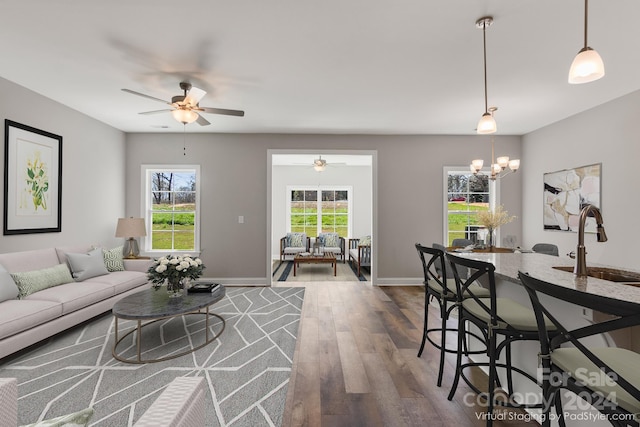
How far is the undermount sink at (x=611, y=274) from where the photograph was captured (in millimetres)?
1689

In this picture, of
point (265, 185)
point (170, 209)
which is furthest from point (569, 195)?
point (170, 209)

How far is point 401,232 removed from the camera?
5258 millimetres

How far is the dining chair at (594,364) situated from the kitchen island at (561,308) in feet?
0.66

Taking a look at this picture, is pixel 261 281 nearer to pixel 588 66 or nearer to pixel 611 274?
pixel 611 274

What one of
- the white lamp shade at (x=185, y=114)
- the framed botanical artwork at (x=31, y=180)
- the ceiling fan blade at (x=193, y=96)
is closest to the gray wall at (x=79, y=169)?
the framed botanical artwork at (x=31, y=180)

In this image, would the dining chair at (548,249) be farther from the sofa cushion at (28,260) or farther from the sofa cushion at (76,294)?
the sofa cushion at (28,260)

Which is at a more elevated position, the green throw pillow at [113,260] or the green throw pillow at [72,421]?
the green throw pillow at [72,421]

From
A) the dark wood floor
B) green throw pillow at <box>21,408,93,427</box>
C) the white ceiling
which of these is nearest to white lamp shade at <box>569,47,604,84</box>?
the white ceiling

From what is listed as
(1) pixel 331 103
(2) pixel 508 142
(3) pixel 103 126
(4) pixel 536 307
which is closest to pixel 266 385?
(4) pixel 536 307

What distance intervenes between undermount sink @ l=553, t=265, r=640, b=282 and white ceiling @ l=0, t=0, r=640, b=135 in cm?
180

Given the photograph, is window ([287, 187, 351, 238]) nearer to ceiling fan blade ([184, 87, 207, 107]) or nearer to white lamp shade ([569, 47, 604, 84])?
ceiling fan blade ([184, 87, 207, 107])

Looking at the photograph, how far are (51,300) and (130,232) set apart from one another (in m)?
1.87

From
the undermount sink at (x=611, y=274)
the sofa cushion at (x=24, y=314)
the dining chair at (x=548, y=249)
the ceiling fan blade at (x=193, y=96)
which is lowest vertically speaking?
the sofa cushion at (x=24, y=314)

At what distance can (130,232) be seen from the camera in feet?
14.8
